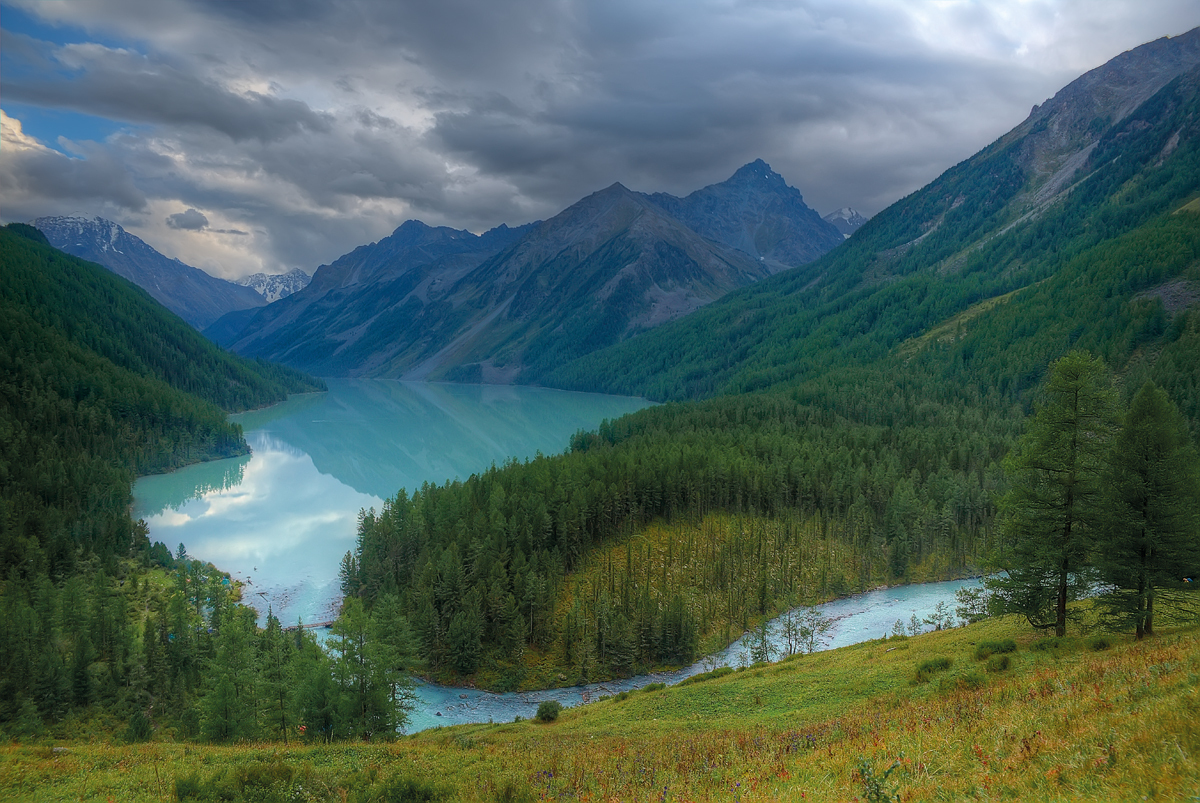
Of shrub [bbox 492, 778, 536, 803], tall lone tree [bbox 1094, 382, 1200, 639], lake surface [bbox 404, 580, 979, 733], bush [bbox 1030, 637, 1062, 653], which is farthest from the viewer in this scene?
lake surface [bbox 404, 580, 979, 733]

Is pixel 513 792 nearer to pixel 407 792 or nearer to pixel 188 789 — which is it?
pixel 407 792

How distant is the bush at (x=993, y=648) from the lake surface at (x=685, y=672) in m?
31.4

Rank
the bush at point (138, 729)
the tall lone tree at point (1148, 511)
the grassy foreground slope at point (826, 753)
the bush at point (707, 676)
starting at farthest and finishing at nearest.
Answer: the bush at point (707, 676) < the bush at point (138, 729) < the tall lone tree at point (1148, 511) < the grassy foreground slope at point (826, 753)

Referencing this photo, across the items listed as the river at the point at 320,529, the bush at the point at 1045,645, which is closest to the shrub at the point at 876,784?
the bush at the point at 1045,645

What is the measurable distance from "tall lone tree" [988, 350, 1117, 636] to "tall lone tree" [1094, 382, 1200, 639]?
84 cm

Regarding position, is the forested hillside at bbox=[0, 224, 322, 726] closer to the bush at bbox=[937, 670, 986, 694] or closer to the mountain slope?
the mountain slope

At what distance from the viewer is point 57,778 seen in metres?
23.3

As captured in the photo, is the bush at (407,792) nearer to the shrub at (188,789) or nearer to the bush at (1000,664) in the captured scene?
the shrub at (188,789)

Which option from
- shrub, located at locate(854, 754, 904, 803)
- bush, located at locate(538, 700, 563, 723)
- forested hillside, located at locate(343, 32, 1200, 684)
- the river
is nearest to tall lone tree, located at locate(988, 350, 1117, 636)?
forested hillside, located at locate(343, 32, 1200, 684)

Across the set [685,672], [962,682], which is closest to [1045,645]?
[962,682]

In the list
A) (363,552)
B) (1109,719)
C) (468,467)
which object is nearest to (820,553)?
(363,552)

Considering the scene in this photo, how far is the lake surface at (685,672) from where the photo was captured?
176 feet

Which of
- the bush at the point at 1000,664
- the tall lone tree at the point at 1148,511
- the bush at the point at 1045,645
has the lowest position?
the bush at the point at 1000,664

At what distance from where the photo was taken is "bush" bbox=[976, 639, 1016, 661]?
103 ft
